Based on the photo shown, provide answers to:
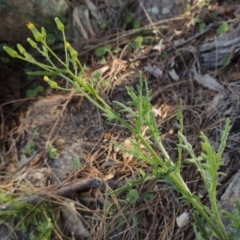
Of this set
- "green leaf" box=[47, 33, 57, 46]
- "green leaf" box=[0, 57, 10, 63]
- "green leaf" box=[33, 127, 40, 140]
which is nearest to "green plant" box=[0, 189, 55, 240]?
"green leaf" box=[33, 127, 40, 140]

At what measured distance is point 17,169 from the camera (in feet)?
Answer: 7.95

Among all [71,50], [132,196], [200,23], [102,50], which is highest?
[71,50]

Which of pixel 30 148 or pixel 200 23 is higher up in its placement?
pixel 200 23

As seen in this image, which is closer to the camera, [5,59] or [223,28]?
[223,28]

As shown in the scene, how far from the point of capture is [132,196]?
2047mm

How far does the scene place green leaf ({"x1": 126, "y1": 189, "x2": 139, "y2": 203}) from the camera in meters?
2.04

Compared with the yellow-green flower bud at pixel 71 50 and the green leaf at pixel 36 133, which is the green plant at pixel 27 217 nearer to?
the green leaf at pixel 36 133

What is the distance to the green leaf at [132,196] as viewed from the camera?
2.04 m

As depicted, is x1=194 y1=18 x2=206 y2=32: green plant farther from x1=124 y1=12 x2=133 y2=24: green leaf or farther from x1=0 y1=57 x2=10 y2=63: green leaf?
x1=0 y1=57 x2=10 y2=63: green leaf

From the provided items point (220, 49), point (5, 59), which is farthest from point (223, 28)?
point (5, 59)

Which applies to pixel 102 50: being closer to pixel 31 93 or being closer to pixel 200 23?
pixel 31 93

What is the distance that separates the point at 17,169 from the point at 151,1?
1390 millimetres

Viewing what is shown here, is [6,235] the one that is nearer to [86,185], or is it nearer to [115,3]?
[86,185]

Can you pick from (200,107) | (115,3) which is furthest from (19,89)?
(200,107)
